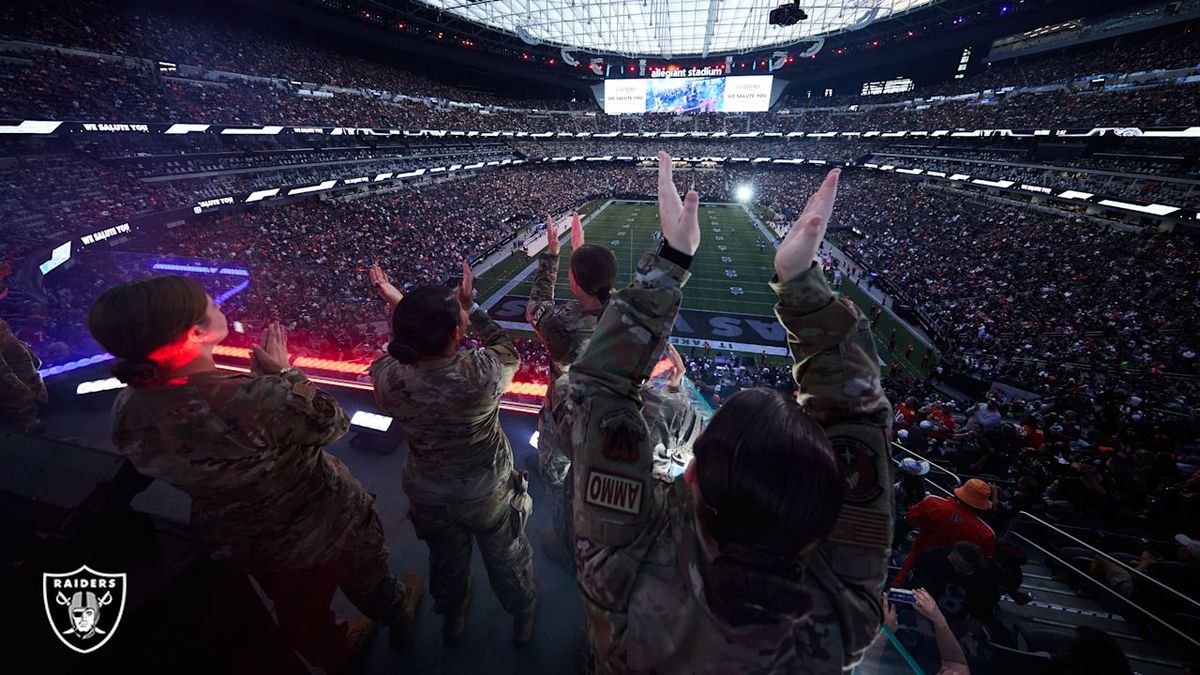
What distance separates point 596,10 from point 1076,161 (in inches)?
1743

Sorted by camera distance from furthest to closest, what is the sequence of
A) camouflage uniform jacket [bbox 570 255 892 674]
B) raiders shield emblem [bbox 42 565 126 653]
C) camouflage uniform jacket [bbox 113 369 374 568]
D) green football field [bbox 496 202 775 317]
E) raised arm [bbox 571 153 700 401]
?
green football field [bbox 496 202 775 317], camouflage uniform jacket [bbox 113 369 374 568], raiders shield emblem [bbox 42 565 126 653], raised arm [bbox 571 153 700 401], camouflage uniform jacket [bbox 570 255 892 674]

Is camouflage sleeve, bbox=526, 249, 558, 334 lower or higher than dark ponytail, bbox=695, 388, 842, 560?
lower

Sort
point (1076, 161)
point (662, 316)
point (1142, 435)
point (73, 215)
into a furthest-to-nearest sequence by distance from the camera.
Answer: point (1076, 161), point (73, 215), point (1142, 435), point (662, 316)

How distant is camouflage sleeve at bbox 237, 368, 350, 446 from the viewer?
200cm

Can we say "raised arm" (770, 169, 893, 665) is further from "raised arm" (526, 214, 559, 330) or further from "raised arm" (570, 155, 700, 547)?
"raised arm" (526, 214, 559, 330)

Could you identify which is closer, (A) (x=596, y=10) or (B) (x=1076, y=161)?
(B) (x=1076, y=161)

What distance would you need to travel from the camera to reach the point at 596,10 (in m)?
47.3

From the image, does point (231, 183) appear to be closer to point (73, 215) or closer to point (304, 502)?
point (73, 215)

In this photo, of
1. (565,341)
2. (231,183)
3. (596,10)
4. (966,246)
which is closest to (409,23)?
(596,10)

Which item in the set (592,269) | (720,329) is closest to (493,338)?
(592,269)

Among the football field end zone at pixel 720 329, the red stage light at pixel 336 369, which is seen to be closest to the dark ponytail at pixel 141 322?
the red stage light at pixel 336 369

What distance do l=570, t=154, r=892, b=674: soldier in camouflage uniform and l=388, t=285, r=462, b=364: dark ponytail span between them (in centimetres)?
126

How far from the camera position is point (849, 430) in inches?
52.7

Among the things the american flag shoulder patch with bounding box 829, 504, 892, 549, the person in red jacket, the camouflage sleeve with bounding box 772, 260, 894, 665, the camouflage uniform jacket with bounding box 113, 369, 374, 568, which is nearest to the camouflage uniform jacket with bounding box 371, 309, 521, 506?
the camouflage uniform jacket with bounding box 113, 369, 374, 568
